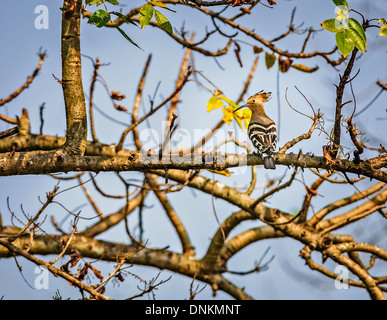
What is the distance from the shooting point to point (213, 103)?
4801mm

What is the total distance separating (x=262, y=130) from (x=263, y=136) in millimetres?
195

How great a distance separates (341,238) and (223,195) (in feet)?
5.52

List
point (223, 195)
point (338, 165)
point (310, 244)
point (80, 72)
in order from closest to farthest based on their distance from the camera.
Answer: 1. point (338, 165)
2. point (80, 72)
3. point (310, 244)
4. point (223, 195)

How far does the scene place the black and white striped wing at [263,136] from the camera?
4645mm

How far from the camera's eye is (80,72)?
409 cm

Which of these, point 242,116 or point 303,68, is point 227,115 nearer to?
point 242,116

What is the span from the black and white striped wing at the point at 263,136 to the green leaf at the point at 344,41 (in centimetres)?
164

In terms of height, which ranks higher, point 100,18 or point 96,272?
point 100,18

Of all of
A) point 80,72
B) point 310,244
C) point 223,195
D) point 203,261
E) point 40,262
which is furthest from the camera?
point 203,261

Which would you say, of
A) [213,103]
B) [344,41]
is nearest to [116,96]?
[213,103]

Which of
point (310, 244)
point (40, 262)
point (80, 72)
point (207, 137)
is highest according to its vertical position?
point (207, 137)

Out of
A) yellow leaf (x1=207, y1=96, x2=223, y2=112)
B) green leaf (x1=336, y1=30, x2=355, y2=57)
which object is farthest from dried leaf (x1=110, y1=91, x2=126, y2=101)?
green leaf (x1=336, y1=30, x2=355, y2=57)
